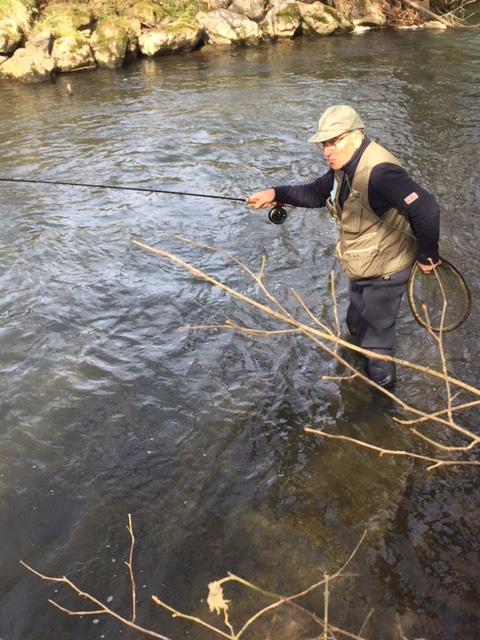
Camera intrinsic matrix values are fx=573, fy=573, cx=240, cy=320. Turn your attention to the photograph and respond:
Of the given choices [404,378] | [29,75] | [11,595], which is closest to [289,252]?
[404,378]

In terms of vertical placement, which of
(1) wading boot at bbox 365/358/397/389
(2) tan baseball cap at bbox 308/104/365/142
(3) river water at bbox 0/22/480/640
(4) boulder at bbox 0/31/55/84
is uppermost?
(2) tan baseball cap at bbox 308/104/365/142

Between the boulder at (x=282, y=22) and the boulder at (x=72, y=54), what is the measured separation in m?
6.28

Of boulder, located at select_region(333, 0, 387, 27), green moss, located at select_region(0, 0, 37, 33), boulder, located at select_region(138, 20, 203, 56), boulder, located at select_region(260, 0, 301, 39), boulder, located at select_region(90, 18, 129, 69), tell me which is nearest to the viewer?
boulder, located at select_region(90, 18, 129, 69)

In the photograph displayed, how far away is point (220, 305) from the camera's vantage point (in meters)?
6.29

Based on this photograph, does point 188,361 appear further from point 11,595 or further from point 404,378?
point 11,595

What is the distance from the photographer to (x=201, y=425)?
4.64 m

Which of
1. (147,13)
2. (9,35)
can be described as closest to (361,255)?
(9,35)

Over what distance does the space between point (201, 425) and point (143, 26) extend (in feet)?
61.4

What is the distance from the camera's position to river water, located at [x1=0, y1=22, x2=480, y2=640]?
11.2 feet

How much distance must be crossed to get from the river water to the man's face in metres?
2.01

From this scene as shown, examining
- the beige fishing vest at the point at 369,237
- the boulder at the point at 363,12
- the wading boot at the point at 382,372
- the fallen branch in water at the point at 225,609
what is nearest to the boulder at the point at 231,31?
the boulder at the point at 363,12

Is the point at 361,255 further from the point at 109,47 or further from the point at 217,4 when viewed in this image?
the point at 217,4

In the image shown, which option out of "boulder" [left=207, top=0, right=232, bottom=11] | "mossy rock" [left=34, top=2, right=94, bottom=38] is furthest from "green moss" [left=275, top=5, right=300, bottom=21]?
"mossy rock" [left=34, top=2, right=94, bottom=38]

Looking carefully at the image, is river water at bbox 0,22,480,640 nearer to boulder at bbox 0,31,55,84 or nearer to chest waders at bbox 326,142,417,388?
chest waders at bbox 326,142,417,388
